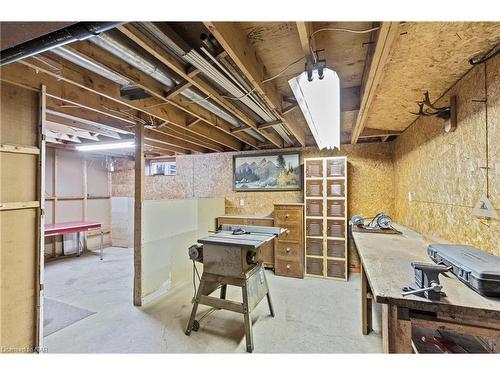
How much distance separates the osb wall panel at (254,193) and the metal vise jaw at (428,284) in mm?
3219

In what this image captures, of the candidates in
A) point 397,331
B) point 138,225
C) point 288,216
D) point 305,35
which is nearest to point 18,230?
point 138,225

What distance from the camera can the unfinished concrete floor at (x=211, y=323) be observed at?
2.06 metres

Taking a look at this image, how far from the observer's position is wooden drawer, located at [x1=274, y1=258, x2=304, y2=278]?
12.5 feet

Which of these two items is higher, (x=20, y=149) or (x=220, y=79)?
(x=220, y=79)

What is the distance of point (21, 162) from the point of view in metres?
1.77

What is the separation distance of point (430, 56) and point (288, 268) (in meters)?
3.34

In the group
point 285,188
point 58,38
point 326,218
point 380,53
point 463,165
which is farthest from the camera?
point 285,188

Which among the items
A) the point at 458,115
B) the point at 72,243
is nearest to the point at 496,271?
the point at 458,115

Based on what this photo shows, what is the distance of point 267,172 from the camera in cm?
459

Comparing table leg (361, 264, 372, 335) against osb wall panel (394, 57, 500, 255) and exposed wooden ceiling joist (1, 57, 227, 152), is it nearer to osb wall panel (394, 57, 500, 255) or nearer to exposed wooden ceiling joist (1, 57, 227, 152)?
osb wall panel (394, 57, 500, 255)

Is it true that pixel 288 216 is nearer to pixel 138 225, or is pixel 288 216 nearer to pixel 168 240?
pixel 168 240

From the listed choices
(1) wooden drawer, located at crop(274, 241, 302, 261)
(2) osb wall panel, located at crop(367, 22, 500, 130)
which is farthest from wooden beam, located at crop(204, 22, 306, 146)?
(1) wooden drawer, located at crop(274, 241, 302, 261)

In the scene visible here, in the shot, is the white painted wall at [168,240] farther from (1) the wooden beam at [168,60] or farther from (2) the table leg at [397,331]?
(2) the table leg at [397,331]

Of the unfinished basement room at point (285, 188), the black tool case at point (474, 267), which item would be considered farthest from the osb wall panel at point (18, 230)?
the black tool case at point (474, 267)
